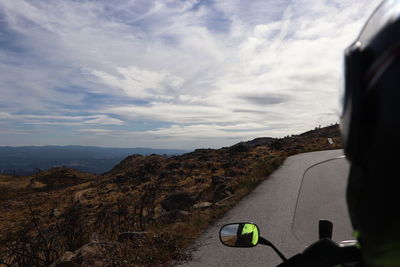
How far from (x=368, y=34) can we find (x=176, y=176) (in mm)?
31883

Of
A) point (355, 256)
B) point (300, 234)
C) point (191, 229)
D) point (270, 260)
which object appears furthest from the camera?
point (191, 229)

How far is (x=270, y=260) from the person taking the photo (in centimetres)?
546

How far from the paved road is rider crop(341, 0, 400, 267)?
101 centimetres

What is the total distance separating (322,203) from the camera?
6.76 feet

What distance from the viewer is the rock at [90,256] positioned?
→ 17.7ft

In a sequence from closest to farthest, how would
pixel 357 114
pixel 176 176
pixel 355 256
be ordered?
pixel 357 114 → pixel 355 256 → pixel 176 176

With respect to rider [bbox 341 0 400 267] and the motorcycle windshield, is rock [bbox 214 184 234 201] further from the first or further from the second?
rider [bbox 341 0 400 267]

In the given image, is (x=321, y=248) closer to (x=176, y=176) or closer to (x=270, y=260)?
(x=270, y=260)

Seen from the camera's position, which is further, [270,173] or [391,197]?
[270,173]

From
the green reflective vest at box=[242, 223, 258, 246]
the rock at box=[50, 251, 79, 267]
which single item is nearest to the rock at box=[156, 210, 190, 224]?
the rock at box=[50, 251, 79, 267]

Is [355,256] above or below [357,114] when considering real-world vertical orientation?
below

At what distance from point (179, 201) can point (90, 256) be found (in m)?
8.25

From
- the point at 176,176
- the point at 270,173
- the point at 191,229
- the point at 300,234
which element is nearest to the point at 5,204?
the point at 176,176

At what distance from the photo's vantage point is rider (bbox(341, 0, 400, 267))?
79 centimetres
